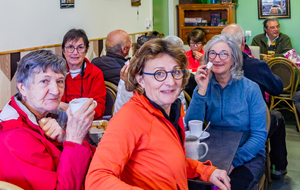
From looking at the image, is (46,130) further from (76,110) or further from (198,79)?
(198,79)

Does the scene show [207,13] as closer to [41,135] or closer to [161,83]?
[161,83]

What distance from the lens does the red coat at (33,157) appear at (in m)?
1.20

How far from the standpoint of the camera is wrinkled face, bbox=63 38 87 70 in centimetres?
284

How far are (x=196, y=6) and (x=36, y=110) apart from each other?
5.83 m

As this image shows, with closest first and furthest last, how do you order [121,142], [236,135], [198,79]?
[121,142] → [236,135] → [198,79]

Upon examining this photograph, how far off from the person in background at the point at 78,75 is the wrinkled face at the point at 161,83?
4.82 ft

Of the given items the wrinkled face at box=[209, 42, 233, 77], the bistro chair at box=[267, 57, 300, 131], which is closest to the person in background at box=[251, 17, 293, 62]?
the bistro chair at box=[267, 57, 300, 131]

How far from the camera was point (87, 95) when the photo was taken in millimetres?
2850

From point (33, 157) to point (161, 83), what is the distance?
578 mm

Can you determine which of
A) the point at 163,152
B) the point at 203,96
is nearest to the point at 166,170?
the point at 163,152

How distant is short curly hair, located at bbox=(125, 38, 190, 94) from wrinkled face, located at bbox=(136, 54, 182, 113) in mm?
18

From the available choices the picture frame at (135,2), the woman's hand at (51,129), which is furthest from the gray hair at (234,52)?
the picture frame at (135,2)

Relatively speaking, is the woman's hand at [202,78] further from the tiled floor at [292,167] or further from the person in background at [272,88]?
the tiled floor at [292,167]

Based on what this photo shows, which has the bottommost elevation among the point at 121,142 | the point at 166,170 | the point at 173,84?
the point at 166,170
